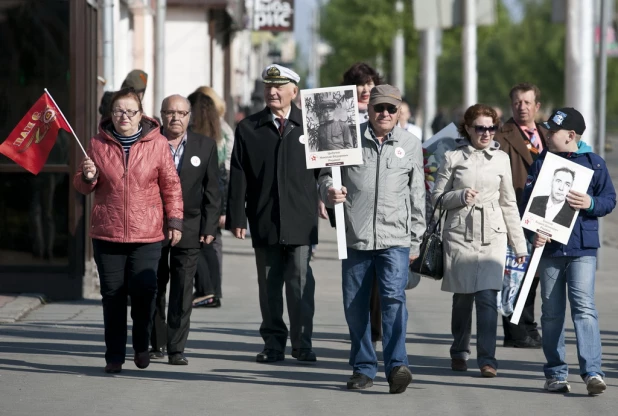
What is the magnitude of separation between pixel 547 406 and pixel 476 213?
148cm

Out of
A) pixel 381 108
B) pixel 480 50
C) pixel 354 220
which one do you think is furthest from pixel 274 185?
pixel 480 50

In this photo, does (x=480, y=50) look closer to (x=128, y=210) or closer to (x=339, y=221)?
(x=128, y=210)

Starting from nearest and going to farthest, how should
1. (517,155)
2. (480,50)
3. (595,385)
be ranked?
(595,385)
(517,155)
(480,50)

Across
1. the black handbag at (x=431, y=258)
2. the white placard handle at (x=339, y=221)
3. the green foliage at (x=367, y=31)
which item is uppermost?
the green foliage at (x=367, y=31)

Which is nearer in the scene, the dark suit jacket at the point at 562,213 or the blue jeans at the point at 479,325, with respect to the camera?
the dark suit jacket at the point at 562,213

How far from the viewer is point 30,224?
11.6 metres

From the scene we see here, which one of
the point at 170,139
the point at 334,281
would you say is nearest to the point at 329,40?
the point at 334,281

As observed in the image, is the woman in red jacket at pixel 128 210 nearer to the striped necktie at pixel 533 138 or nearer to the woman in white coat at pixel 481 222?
the woman in white coat at pixel 481 222

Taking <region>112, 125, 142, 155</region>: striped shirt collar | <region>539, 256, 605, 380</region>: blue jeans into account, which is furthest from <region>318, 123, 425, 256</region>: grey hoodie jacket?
<region>112, 125, 142, 155</region>: striped shirt collar

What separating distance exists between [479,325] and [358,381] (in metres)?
1.01

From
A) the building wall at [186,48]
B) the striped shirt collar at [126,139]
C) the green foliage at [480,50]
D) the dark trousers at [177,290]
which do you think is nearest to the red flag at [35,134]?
the striped shirt collar at [126,139]

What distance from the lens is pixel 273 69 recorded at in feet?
28.2

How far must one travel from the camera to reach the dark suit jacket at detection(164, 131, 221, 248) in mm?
8617

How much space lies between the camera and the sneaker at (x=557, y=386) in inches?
303
